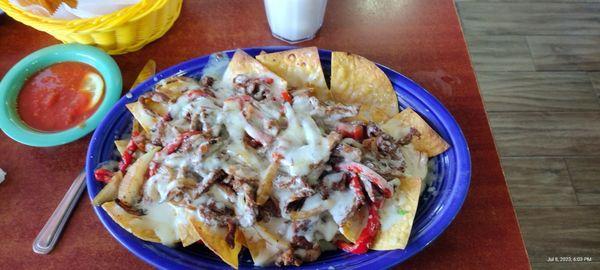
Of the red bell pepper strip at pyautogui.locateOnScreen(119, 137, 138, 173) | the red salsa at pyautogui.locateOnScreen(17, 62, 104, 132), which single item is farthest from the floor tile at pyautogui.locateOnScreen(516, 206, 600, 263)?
the red salsa at pyautogui.locateOnScreen(17, 62, 104, 132)

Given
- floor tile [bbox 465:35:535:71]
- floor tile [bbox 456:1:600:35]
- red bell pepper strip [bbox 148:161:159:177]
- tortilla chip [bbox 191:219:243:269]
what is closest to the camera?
tortilla chip [bbox 191:219:243:269]

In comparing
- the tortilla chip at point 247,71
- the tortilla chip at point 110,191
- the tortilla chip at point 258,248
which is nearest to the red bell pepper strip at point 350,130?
the tortilla chip at point 247,71

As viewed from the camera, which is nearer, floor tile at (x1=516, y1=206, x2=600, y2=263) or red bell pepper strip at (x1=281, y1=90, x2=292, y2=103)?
red bell pepper strip at (x1=281, y1=90, x2=292, y2=103)

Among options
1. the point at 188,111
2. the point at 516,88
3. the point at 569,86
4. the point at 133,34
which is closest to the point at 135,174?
the point at 188,111

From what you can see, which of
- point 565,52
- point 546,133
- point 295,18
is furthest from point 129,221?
point 565,52

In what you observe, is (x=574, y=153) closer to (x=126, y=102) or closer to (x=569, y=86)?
(x=569, y=86)

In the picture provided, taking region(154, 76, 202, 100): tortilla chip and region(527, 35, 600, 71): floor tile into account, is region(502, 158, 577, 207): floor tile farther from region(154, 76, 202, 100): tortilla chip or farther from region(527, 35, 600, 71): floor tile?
region(154, 76, 202, 100): tortilla chip

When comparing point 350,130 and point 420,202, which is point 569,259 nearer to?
point 420,202
